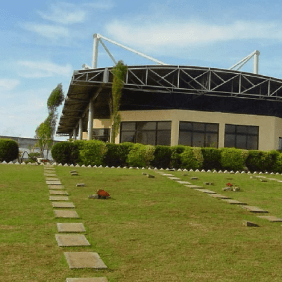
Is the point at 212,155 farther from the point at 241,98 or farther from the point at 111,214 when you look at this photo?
the point at 111,214

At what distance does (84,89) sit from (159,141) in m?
6.74

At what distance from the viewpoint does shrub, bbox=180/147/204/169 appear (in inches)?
812

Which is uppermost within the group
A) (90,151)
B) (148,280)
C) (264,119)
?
(264,119)

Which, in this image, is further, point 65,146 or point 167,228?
point 65,146

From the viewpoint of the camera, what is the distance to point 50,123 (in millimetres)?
31391

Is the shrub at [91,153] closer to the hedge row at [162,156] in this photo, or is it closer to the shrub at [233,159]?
the hedge row at [162,156]

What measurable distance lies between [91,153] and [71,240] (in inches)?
574

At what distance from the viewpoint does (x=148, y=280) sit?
3.93 meters

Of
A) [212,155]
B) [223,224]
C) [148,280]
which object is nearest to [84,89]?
[212,155]

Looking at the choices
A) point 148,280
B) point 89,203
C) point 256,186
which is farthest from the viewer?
point 256,186

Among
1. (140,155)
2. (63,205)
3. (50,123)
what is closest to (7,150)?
(140,155)

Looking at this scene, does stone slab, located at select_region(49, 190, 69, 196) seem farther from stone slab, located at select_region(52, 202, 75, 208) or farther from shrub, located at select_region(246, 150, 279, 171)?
shrub, located at select_region(246, 150, 279, 171)

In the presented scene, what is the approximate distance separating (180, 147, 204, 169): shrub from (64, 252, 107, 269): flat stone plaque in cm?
1622

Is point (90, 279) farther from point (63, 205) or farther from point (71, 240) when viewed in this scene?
point (63, 205)
